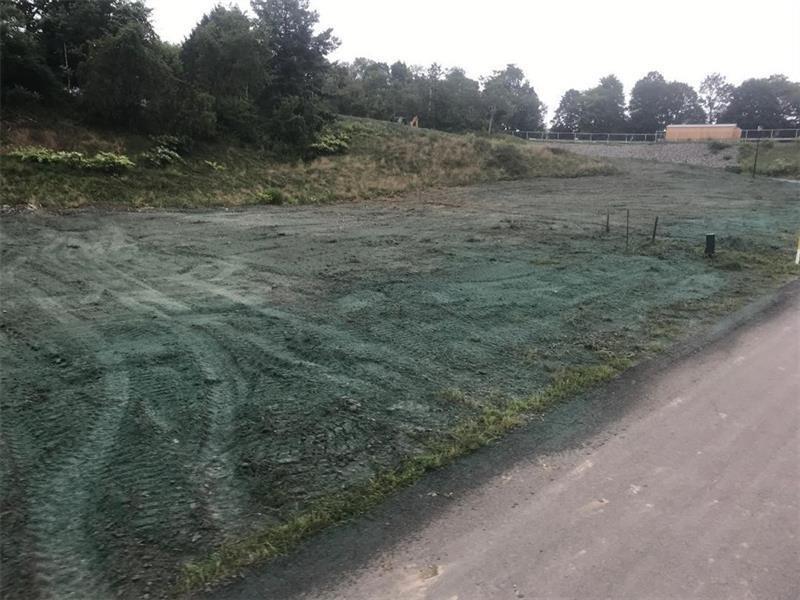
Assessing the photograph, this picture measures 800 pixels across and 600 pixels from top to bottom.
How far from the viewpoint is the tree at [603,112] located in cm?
7225

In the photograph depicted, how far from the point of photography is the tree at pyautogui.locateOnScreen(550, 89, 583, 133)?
77.1 metres

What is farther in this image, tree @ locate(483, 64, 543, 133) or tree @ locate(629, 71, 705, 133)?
tree @ locate(629, 71, 705, 133)

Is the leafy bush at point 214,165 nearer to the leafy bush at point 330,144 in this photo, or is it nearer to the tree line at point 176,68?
the tree line at point 176,68

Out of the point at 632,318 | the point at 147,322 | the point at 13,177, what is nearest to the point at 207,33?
the point at 13,177

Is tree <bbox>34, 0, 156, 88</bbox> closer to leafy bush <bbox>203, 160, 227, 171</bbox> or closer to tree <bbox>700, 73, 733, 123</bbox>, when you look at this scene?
leafy bush <bbox>203, 160, 227, 171</bbox>

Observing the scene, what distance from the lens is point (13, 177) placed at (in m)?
15.7

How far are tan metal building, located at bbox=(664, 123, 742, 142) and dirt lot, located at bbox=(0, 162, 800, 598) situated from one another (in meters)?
43.7

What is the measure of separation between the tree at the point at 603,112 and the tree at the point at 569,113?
1530 millimetres

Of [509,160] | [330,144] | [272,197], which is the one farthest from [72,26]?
[509,160]

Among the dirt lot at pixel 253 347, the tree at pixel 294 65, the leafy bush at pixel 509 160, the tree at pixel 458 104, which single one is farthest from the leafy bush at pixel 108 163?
the tree at pixel 458 104

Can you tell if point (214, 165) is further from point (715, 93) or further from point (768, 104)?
point (715, 93)

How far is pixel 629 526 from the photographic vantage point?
3.81 meters

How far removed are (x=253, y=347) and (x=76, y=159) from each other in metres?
14.9

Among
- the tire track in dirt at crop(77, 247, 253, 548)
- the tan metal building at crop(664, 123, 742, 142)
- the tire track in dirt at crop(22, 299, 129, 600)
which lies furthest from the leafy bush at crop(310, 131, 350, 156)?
the tan metal building at crop(664, 123, 742, 142)
